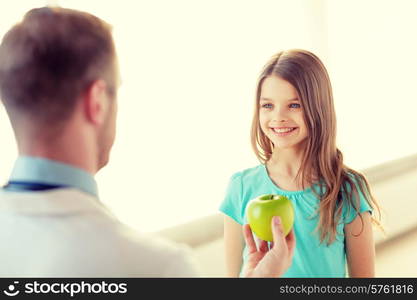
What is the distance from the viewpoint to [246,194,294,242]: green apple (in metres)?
1.41

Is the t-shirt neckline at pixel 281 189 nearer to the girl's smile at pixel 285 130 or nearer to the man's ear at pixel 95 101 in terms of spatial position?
the girl's smile at pixel 285 130

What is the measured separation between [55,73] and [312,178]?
1.05 meters

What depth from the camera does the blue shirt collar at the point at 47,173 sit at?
79cm

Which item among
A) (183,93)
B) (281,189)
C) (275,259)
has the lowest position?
(275,259)

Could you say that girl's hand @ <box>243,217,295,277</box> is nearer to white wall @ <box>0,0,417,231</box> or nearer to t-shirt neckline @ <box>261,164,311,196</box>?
t-shirt neckline @ <box>261,164,311,196</box>

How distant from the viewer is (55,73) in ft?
2.58

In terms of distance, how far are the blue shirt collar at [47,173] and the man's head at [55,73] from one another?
4 centimetres

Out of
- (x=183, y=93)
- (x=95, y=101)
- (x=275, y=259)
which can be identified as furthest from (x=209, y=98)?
(x=95, y=101)

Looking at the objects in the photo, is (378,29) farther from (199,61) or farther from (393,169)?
(199,61)

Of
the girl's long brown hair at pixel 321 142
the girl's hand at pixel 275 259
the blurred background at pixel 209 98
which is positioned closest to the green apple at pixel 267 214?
the girl's hand at pixel 275 259

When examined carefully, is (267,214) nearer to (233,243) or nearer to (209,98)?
(233,243)

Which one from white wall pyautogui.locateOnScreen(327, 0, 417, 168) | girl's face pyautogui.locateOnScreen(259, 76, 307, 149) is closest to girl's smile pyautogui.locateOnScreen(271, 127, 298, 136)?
girl's face pyautogui.locateOnScreen(259, 76, 307, 149)

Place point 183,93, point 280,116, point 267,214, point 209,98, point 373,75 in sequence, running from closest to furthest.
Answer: point 267,214
point 280,116
point 183,93
point 209,98
point 373,75

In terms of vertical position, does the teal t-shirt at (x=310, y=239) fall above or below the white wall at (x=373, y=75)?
below
